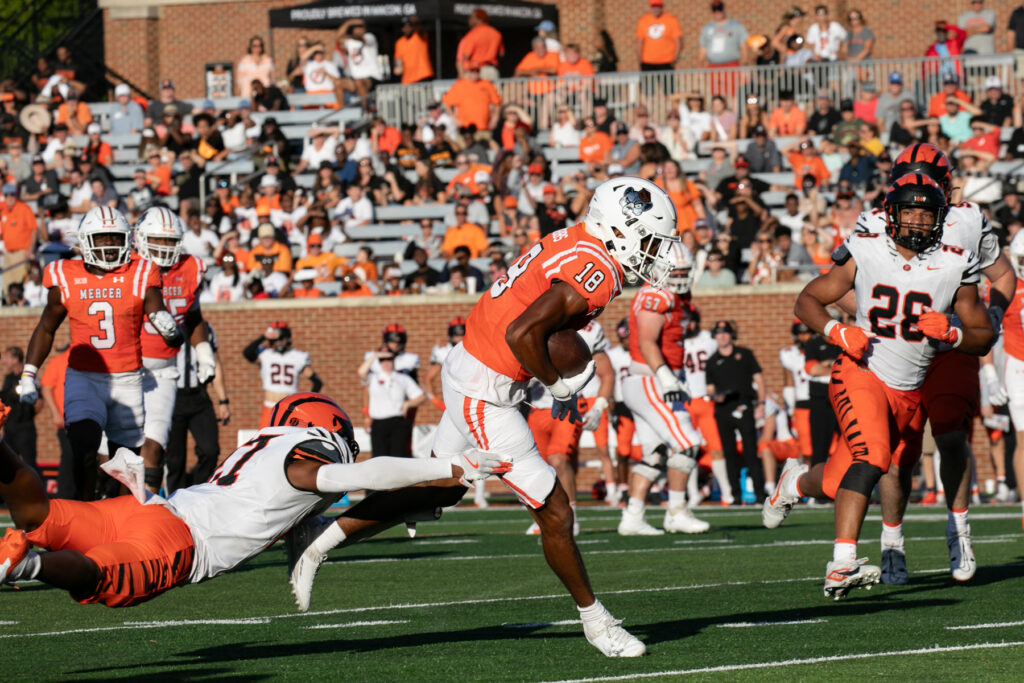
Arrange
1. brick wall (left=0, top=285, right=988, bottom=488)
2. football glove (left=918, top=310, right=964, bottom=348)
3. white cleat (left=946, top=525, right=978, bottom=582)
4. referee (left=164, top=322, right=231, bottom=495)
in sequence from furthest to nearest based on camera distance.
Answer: brick wall (left=0, top=285, right=988, bottom=488)
referee (left=164, top=322, right=231, bottom=495)
white cleat (left=946, top=525, right=978, bottom=582)
football glove (left=918, top=310, right=964, bottom=348)

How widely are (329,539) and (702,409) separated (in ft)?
34.1

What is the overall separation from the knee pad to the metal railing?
48.1ft

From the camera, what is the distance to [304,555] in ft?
22.5

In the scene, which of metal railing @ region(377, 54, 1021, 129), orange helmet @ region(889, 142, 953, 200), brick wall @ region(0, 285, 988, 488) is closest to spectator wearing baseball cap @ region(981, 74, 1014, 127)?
metal railing @ region(377, 54, 1021, 129)

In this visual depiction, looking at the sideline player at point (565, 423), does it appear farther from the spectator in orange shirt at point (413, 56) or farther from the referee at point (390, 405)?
the spectator in orange shirt at point (413, 56)

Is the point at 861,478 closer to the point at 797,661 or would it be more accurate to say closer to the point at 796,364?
the point at 797,661

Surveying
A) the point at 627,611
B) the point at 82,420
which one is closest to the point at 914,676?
the point at 627,611

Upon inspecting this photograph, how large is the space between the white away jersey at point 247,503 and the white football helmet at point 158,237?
13.7ft

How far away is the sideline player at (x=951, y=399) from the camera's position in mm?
8344

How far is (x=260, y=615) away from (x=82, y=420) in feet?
7.20

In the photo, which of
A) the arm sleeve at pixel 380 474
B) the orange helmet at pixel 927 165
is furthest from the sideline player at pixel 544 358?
the orange helmet at pixel 927 165

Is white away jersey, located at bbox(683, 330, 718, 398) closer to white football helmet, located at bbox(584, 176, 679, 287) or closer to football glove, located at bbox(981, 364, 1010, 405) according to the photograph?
football glove, located at bbox(981, 364, 1010, 405)

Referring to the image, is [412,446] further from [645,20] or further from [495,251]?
[645,20]

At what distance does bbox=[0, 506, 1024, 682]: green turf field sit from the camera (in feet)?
19.8
